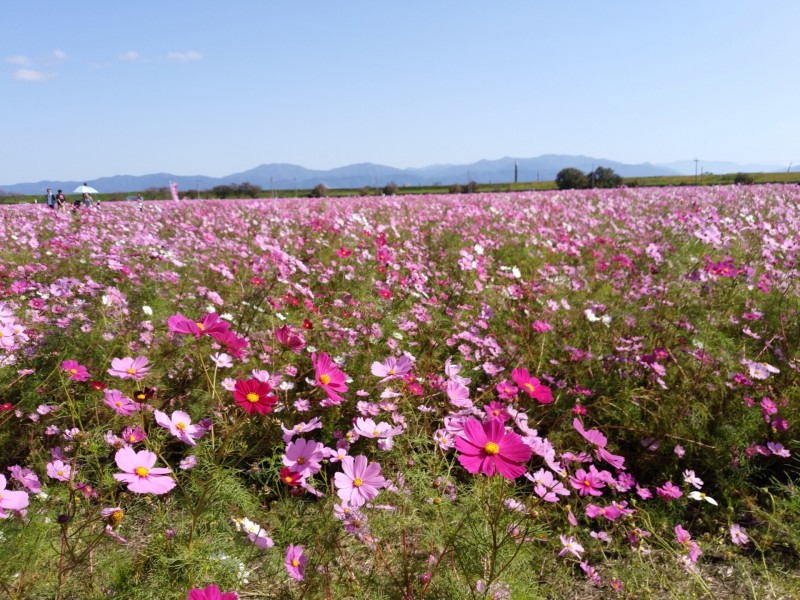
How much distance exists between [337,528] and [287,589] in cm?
34

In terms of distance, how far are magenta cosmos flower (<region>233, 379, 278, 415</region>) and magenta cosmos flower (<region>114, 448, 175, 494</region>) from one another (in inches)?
7.8

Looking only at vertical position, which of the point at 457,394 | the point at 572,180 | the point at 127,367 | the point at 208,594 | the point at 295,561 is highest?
the point at 572,180

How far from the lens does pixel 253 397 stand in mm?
886

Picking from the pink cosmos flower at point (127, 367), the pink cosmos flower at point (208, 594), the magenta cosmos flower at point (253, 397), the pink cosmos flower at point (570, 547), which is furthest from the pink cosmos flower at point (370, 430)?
the pink cosmos flower at point (570, 547)

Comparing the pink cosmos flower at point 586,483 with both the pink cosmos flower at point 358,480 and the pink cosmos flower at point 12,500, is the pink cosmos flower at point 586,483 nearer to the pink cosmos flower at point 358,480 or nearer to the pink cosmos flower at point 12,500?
the pink cosmos flower at point 358,480

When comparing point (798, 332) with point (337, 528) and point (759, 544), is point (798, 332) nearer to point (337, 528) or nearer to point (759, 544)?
point (759, 544)

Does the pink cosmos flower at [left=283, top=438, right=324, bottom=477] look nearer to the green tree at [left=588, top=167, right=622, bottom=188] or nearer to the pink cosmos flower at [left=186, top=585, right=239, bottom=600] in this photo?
the pink cosmos flower at [left=186, top=585, right=239, bottom=600]

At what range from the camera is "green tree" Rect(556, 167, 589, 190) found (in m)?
39.0

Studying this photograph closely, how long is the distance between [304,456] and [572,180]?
43170 mm

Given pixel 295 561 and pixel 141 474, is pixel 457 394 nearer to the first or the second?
pixel 295 561

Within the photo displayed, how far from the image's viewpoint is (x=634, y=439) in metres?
2.38

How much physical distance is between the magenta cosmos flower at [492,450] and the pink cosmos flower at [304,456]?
0.37 m

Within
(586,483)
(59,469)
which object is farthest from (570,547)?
(59,469)

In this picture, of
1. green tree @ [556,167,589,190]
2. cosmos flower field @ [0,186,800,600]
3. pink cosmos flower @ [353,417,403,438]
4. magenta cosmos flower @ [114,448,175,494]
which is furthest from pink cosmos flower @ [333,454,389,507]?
green tree @ [556,167,589,190]
